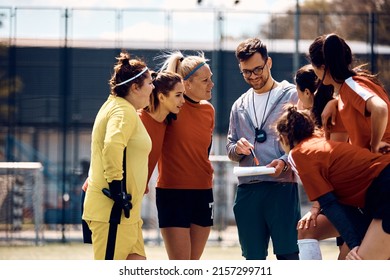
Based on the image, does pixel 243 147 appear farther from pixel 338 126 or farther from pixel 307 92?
pixel 338 126

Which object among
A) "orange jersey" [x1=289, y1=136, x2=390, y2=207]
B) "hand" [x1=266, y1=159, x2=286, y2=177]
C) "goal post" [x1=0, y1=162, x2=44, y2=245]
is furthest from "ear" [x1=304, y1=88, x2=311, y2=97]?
"goal post" [x1=0, y1=162, x2=44, y2=245]

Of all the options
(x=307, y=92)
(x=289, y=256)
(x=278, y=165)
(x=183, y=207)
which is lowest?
(x=289, y=256)

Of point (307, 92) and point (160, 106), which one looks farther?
point (160, 106)

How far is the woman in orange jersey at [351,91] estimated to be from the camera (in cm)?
493

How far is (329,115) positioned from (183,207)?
3.87 ft

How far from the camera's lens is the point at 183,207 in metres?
5.99

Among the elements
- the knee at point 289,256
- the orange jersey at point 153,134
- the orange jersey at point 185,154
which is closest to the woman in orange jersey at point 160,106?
the orange jersey at point 153,134

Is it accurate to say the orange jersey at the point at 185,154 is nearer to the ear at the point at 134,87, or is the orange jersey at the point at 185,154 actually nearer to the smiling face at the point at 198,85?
the smiling face at the point at 198,85

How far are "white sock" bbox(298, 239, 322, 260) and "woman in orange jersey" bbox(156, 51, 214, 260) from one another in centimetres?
89

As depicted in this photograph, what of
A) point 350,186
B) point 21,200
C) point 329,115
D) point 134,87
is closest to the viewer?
point 350,186

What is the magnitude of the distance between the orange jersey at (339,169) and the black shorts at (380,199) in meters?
0.03

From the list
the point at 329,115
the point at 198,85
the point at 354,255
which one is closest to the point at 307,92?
the point at 329,115
